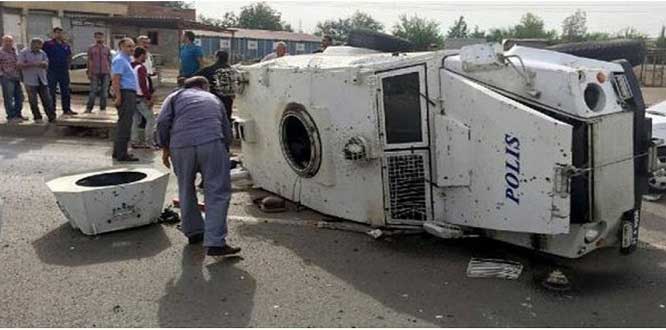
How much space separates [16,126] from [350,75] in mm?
7956

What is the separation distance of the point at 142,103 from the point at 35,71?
111 inches

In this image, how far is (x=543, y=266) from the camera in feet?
14.9

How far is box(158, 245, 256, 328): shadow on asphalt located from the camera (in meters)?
3.58

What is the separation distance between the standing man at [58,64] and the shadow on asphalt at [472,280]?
740cm

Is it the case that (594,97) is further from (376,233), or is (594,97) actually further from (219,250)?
(219,250)

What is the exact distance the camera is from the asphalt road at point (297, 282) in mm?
3646

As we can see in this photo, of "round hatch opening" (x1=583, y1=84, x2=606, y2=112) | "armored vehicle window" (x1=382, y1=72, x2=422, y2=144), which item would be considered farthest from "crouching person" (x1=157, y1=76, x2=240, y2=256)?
"round hatch opening" (x1=583, y1=84, x2=606, y2=112)

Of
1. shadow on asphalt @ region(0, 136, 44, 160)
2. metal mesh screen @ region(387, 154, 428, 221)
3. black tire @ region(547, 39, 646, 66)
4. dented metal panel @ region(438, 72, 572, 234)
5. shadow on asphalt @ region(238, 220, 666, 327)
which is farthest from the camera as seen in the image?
shadow on asphalt @ region(0, 136, 44, 160)

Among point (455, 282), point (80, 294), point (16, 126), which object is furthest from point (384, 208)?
point (16, 126)

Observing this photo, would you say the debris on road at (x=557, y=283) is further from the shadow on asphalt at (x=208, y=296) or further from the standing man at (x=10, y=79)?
the standing man at (x=10, y=79)

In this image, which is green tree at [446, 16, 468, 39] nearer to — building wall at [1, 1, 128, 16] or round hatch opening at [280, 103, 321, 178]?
building wall at [1, 1, 128, 16]

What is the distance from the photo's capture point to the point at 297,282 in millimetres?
4199

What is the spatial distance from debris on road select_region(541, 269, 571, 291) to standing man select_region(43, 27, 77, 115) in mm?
9672

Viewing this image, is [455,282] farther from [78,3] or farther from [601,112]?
[78,3]
